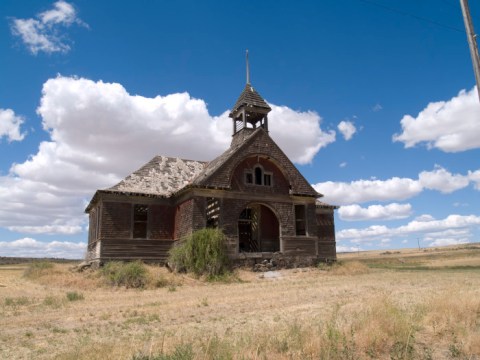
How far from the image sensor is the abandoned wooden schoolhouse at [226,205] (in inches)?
961

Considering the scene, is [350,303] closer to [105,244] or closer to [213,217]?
[213,217]

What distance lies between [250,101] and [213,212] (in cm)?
839

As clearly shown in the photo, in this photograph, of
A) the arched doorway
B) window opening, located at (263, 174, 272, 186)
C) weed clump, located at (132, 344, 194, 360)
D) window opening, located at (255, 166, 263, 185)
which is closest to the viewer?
weed clump, located at (132, 344, 194, 360)

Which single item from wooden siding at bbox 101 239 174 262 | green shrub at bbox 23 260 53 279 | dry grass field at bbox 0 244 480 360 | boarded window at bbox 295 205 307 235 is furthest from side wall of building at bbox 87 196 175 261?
boarded window at bbox 295 205 307 235

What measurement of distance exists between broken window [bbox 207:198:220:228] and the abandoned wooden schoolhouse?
0.19 feet

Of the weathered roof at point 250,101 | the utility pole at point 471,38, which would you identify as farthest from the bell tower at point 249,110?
the utility pole at point 471,38

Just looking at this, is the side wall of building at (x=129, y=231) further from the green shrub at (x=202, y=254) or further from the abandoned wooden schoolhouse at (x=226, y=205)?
the green shrub at (x=202, y=254)

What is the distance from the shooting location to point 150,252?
84.1 ft

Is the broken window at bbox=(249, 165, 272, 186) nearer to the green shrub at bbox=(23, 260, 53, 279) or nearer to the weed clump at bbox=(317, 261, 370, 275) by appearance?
the weed clump at bbox=(317, 261, 370, 275)

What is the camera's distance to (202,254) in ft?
72.2

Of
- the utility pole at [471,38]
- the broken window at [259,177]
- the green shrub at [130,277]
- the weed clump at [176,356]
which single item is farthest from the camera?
the broken window at [259,177]

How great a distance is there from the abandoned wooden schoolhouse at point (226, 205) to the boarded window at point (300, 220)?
65mm

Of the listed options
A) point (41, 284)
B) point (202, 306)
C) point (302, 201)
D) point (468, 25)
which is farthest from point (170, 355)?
point (302, 201)

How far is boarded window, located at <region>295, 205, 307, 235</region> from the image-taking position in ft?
91.0
